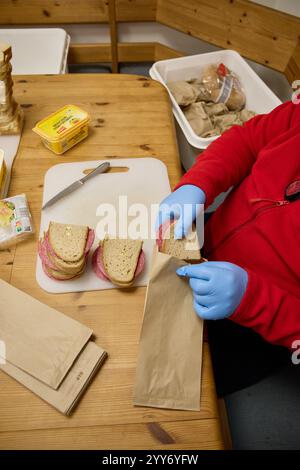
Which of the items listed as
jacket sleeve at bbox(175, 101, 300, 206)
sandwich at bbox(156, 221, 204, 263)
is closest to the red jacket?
jacket sleeve at bbox(175, 101, 300, 206)

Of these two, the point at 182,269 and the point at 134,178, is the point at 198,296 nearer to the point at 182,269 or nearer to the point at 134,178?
the point at 182,269

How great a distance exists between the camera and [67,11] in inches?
69.6

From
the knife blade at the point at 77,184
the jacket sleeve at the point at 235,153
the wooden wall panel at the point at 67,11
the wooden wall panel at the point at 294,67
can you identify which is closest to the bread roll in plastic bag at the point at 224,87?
the wooden wall panel at the point at 294,67

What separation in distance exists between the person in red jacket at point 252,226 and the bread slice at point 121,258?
9cm

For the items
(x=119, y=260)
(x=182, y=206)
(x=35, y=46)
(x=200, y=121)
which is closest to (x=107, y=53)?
(x=35, y=46)

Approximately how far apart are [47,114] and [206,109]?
869 mm

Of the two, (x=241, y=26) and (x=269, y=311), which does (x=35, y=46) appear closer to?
(x=241, y=26)

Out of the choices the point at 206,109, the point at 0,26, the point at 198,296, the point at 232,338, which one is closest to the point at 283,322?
the point at 198,296

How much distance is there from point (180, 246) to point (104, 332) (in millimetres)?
205

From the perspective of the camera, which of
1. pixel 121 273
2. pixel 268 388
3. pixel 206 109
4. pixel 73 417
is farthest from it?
pixel 206 109

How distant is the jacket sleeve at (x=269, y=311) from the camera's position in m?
0.57

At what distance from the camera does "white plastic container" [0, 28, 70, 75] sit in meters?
1.54

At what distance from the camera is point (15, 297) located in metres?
0.57

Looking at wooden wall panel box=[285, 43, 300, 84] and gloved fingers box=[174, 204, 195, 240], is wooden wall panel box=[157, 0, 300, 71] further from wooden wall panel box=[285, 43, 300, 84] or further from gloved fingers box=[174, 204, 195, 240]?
gloved fingers box=[174, 204, 195, 240]
